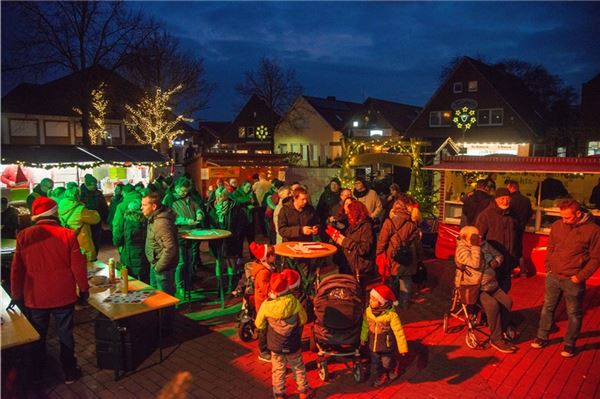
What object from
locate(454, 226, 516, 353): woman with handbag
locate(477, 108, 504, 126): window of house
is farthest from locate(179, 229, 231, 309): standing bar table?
locate(477, 108, 504, 126): window of house

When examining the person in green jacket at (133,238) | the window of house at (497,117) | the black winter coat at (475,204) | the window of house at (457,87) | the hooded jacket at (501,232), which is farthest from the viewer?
the window of house at (457,87)

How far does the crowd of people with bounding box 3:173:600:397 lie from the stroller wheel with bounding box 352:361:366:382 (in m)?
0.16

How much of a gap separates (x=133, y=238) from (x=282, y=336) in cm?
341

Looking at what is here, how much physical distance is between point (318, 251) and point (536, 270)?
5.48 m

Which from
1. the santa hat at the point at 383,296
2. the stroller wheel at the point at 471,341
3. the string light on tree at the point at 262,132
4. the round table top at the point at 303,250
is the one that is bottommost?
the stroller wheel at the point at 471,341

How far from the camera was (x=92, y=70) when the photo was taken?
24500 millimetres

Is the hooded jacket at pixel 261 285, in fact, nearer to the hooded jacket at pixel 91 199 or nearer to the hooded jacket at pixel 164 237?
the hooded jacket at pixel 164 237

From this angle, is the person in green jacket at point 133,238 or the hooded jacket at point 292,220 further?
the hooded jacket at point 292,220

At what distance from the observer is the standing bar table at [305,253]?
6301 mm

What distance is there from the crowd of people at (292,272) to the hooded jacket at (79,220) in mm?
16

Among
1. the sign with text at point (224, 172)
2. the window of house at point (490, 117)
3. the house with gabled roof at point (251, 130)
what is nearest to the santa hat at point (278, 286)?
the sign with text at point (224, 172)

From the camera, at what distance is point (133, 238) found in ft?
22.4

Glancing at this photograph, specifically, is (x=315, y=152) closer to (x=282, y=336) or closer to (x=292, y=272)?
(x=292, y=272)

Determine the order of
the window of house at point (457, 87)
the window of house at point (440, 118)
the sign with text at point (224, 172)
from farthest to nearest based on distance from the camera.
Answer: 1. the window of house at point (440, 118)
2. the window of house at point (457, 87)
3. the sign with text at point (224, 172)
